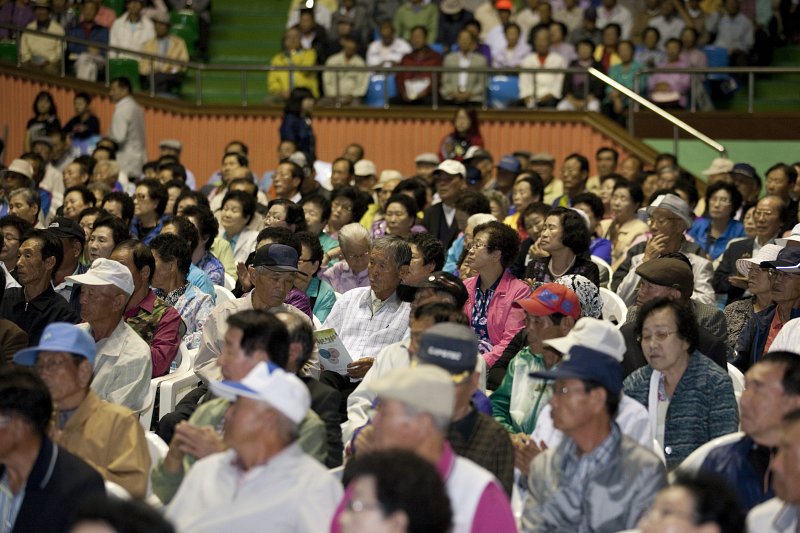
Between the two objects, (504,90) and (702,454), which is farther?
(504,90)

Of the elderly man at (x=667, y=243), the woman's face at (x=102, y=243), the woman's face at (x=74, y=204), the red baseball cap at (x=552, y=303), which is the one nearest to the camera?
the red baseball cap at (x=552, y=303)

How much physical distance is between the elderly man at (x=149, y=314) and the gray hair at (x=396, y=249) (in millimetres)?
1053

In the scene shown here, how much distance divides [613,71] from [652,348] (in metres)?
9.11

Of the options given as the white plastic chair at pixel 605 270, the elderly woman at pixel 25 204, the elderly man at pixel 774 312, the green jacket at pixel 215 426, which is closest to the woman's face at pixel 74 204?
the elderly woman at pixel 25 204

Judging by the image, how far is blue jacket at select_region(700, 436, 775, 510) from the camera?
411 centimetres

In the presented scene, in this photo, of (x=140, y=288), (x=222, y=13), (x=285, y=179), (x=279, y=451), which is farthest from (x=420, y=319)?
(x=222, y=13)

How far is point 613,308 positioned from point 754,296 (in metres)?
0.73

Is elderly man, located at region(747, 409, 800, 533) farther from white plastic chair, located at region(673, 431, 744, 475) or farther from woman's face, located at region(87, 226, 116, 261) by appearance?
woman's face, located at region(87, 226, 116, 261)

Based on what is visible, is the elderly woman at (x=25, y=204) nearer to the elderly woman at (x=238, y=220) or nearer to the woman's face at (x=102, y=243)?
the elderly woman at (x=238, y=220)

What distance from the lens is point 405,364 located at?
5125 mm

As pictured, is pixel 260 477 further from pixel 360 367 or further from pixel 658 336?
pixel 360 367

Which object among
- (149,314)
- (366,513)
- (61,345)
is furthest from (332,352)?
(366,513)

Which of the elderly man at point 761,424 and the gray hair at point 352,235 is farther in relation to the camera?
the gray hair at point 352,235

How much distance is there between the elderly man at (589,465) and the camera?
3.97m
